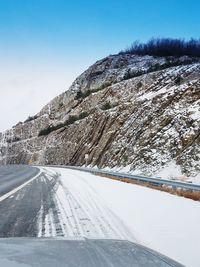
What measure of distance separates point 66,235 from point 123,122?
43101 millimetres

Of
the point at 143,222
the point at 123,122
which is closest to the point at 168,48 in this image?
the point at 123,122

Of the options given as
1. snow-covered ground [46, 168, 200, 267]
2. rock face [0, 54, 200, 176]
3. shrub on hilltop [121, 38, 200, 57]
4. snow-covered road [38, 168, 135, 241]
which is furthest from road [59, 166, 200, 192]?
shrub on hilltop [121, 38, 200, 57]

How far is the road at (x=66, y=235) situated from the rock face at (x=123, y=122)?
54.2 feet

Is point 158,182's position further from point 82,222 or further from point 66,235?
point 66,235

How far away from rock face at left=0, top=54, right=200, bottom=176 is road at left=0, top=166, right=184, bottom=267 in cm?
1652

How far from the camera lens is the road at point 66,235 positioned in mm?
3336

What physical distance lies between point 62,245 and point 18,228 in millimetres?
4014

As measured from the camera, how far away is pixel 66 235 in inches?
277

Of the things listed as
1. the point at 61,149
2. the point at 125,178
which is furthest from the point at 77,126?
the point at 125,178

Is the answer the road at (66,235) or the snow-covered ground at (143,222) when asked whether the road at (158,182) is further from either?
the road at (66,235)

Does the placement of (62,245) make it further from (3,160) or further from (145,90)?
(3,160)

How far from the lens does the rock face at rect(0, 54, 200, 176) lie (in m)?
32.9

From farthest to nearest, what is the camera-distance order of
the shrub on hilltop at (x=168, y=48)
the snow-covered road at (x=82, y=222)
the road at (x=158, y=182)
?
1. the shrub on hilltop at (x=168, y=48)
2. the road at (x=158, y=182)
3. the snow-covered road at (x=82, y=222)

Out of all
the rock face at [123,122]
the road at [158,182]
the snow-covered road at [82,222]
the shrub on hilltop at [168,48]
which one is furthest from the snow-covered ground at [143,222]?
the shrub on hilltop at [168,48]
